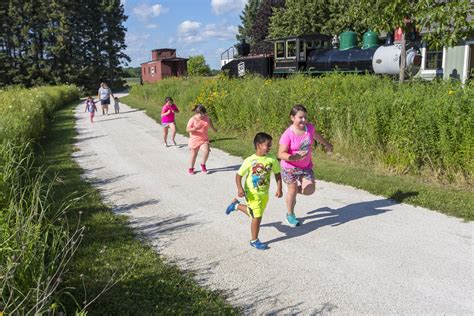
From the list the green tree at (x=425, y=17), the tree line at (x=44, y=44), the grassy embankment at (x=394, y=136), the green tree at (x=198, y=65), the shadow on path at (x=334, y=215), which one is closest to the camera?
the shadow on path at (x=334, y=215)

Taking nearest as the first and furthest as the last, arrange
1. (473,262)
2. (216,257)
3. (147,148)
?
(473,262) < (216,257) < (147,148)

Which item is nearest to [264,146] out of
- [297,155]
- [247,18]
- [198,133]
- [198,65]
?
[297,155]

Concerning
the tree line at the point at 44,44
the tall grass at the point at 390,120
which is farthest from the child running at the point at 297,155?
the tree line at the point at 44,44

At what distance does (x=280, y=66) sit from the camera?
887 inches

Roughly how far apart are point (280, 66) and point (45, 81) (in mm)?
44468

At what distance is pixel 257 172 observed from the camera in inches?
189

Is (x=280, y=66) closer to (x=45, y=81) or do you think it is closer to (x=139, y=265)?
(x=139, y=265)

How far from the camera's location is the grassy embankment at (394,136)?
6566 mm

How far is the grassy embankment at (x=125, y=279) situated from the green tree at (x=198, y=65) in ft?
138

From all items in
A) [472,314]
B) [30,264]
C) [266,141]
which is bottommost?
[472,314]

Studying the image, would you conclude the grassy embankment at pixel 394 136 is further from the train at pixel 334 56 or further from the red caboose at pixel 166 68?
the red caboose at pixel 166 68

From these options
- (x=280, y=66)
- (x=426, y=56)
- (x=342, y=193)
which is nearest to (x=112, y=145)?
(x=342, y=193)

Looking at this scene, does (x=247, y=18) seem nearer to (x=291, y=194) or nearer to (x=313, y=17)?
(x=313, y=17)

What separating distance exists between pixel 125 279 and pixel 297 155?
2.46 meters
